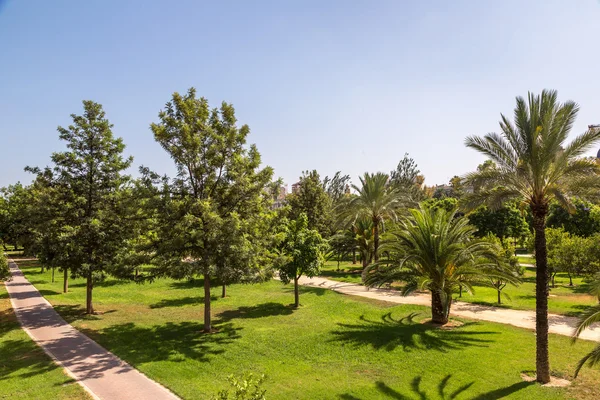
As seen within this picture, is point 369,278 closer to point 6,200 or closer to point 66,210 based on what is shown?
point 66,210

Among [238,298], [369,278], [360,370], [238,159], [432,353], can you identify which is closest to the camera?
[360,370]

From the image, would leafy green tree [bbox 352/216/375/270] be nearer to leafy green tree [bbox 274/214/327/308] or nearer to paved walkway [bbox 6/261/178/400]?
leafy green tree [bbox 274/214/327/308]

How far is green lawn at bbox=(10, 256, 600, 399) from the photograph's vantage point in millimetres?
10898

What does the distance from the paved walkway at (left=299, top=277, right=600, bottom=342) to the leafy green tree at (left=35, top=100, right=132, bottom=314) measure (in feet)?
50.1

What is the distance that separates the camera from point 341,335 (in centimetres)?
1580

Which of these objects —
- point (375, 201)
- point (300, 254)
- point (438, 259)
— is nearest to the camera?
point (438, 259)

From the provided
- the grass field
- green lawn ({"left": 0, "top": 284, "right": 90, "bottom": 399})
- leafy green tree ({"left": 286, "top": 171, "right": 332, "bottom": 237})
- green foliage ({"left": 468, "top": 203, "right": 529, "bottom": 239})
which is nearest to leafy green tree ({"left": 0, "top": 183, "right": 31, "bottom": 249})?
green lawn ({"left": 0, "top": 284, "right": 90, "bottom": 399})

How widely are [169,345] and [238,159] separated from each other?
8063 mm

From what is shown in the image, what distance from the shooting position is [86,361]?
43.1 ft

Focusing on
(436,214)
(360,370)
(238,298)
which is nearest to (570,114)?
(436,214)

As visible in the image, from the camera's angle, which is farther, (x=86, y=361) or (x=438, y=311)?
(x=438, y=311)

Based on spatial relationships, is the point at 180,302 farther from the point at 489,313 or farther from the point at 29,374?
the point at 489,313

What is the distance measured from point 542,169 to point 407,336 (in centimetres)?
823

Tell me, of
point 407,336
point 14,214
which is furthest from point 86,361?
point 14,214
